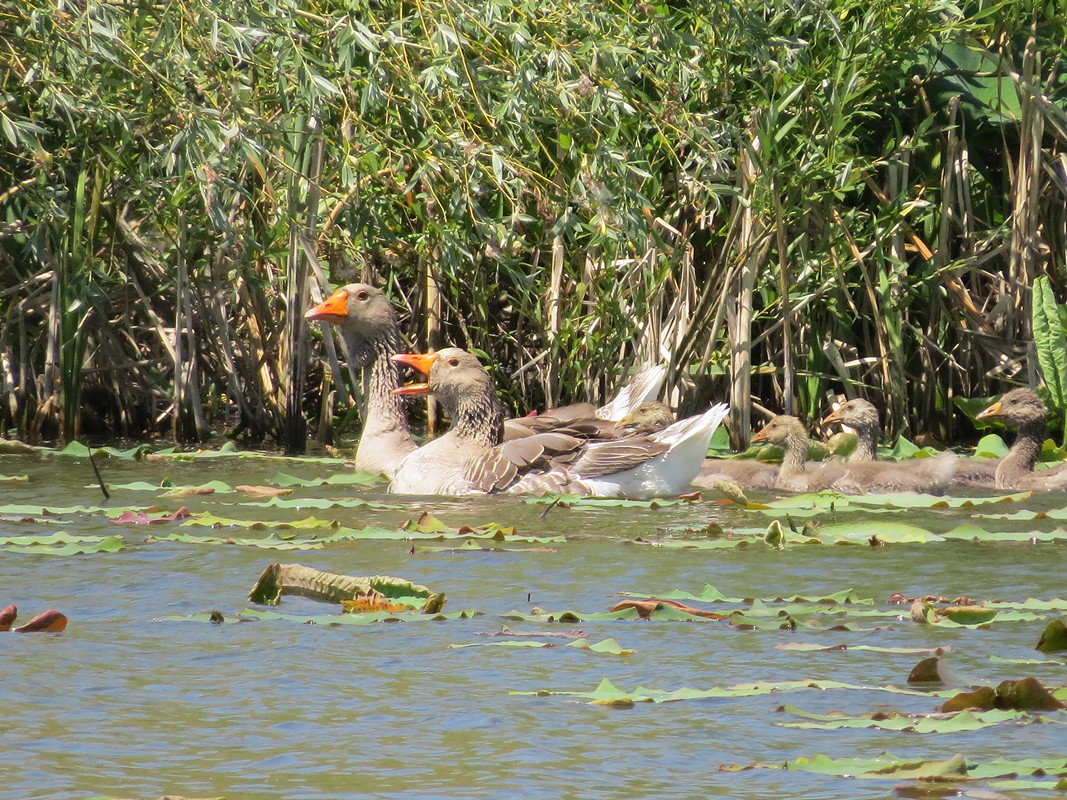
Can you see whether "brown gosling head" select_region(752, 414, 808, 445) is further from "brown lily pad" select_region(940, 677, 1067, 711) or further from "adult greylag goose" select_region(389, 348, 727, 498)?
"brown lily pad" select_region(940, 677, 1067, 711)

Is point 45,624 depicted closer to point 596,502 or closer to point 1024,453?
point 596,502

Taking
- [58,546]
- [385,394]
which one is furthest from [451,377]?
[58,546]

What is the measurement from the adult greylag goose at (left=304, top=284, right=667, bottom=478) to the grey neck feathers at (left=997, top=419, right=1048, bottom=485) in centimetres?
214

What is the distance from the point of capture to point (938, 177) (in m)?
11.2

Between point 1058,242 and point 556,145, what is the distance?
368 cm

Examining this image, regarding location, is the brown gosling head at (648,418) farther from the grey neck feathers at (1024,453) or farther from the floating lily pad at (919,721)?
the floating lily pad at (919,721)

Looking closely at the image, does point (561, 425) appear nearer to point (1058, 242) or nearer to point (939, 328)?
point (939, 328)

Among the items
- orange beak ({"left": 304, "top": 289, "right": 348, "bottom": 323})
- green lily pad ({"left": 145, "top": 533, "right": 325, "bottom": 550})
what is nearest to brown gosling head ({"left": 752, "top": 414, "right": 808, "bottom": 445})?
orange beak ({"left": 304, "top": 289, "right": 348, "bottom": 323})

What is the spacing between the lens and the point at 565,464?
9258 millimetres

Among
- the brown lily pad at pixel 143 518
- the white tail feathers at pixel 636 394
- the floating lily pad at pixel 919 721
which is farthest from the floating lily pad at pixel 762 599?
the white tail feathers at pixel 636 394

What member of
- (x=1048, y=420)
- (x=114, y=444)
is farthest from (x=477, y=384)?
(x=1048, y=420)

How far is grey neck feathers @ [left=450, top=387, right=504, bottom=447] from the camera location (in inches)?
381

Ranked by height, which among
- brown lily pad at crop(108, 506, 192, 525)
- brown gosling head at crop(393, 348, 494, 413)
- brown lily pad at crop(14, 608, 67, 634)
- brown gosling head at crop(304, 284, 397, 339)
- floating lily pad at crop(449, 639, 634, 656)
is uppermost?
brown gosling head at crop(304, 284, 397, 339)

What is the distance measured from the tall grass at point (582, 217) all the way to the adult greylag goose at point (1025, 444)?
0.95 metres
